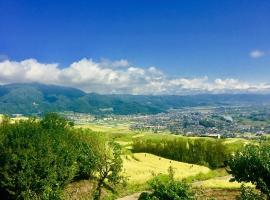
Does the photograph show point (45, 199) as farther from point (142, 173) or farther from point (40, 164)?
point (142, 173)

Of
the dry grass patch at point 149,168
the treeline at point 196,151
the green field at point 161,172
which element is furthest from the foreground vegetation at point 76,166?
the treeline at point 196,151

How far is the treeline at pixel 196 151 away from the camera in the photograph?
17650cm

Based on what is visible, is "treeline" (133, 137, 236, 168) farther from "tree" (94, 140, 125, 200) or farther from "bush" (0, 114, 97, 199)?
"bush" (0, 114, 97, 199)

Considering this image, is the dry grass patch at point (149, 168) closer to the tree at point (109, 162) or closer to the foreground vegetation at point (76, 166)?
the foreground vegetation at point (76, 166)

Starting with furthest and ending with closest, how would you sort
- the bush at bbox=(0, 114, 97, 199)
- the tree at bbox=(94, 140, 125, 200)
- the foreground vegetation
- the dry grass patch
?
the dry grass patch
the tree at bbox=(94, 140, 125, 200)
the bush at bbox=(0, 114, 97, 199)
the foreground vegetation

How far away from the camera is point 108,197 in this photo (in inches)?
4178

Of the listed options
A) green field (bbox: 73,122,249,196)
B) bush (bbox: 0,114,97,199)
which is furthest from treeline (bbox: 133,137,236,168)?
bush (bbox: 0,114,97,199)

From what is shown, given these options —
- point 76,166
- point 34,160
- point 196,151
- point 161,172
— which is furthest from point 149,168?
point 34,160

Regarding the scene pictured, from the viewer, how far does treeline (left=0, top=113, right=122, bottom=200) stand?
88.2m

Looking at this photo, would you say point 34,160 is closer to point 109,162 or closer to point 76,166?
point 76,166

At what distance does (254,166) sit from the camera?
65.4 meters

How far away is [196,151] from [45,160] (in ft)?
335

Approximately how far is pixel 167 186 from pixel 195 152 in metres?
131

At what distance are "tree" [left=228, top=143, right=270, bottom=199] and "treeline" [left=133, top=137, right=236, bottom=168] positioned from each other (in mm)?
103360
